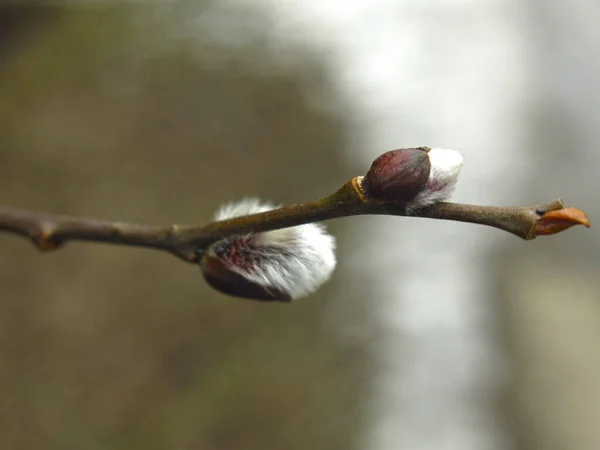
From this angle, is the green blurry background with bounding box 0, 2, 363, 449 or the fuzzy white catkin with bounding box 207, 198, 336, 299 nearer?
the fuzzy white catkin with bounding box 207, 198, 336, 299

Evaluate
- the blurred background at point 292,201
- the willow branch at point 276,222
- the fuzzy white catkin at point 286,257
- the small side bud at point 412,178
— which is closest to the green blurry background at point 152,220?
the blurred background at point 292,201

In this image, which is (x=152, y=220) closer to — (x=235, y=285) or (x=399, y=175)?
(x=235, y=285)

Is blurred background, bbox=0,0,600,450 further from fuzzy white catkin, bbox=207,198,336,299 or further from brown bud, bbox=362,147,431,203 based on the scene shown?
brown bud, bbox=362,147,431,203

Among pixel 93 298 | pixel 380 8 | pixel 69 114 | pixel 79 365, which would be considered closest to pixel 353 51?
pixel 380 8

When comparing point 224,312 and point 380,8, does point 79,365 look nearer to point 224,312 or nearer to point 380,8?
point 224,312

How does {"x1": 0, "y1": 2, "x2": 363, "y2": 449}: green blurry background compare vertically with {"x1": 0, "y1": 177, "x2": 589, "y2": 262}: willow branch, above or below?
below

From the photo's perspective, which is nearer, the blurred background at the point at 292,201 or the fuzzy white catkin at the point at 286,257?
the fuzzy white catkin at the point at 286,257

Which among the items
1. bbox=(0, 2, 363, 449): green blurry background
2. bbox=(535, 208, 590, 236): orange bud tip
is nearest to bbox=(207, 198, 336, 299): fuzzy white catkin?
bbox=(535, 208, 590, 236): orange bud tip

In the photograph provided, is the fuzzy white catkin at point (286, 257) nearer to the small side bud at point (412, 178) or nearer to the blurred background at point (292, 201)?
the small side bud at point (412, 178)
